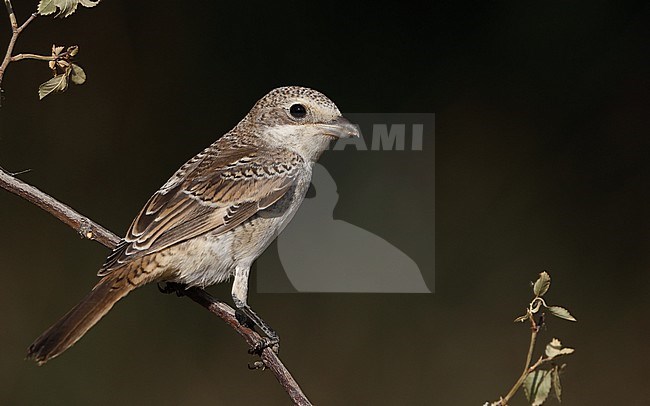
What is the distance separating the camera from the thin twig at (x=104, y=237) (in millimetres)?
1666

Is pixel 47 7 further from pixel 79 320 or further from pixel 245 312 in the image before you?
pixel 245 312

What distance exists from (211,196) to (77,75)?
70 cm

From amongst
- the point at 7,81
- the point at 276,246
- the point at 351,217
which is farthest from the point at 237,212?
the point at 7,81

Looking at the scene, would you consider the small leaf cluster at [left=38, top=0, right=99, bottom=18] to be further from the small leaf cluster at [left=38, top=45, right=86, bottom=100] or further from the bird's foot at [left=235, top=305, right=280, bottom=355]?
the bird's foot at [left=235, top=305, right=280, bottom=355]

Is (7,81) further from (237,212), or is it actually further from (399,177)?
(237,212)

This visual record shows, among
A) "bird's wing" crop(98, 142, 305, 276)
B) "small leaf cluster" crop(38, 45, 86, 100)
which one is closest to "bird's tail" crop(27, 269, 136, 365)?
"bird's wing" crop(98, 142, 305, 276)

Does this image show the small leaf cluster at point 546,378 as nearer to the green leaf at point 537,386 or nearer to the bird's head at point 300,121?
the green leaf at point 537,386

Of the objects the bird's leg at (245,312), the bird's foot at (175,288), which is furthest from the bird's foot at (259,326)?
the bird's foot at (175,288)

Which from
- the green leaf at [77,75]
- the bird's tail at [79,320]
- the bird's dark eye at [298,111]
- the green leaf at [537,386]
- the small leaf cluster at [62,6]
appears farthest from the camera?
the bird's dark eye at [298,111]

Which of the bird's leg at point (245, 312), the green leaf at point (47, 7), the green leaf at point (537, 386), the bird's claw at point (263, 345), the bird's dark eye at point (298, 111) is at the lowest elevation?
the bird's claw at point (263, 345)

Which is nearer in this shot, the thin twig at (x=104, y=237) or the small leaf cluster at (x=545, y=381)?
the small leaf cluster at (x=545, y=381)

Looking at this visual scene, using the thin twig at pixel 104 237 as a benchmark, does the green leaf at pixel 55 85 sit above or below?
above

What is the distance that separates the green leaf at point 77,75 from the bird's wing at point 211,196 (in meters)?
0.55

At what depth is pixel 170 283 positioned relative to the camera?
229 centimetres
